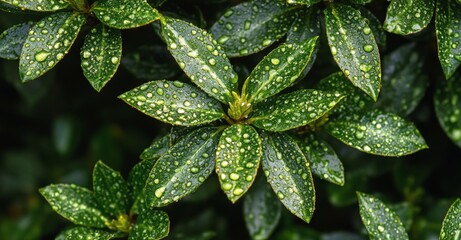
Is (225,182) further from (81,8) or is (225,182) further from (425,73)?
(425,73)

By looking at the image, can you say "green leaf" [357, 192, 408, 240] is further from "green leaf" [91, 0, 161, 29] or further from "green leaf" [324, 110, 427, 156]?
"green leaf" [91, 0, 161, 29]

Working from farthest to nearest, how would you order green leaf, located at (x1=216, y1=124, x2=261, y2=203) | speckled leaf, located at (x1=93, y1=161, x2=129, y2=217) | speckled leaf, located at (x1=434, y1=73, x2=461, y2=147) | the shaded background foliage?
the shaded background foliage → speckled leaf, located at (x1=434, y1=73, x2=461, y2=147) → speckled leaf, located at (x1=93, y1=161, x2=129, y2=217) → green leaf, located at (x1=216, y1=124, x2=261, y2=203)

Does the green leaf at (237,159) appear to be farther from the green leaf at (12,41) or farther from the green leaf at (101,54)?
the green leaf at (12,41)

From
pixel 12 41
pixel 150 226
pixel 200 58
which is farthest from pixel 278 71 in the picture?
pixel 12 41

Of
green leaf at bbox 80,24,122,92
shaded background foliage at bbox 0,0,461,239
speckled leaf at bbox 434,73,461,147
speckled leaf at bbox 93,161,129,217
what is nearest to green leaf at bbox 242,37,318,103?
shaded background foliage at bbox 0,0,461,239

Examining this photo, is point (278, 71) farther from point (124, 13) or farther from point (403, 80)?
point (403, 80)
